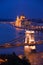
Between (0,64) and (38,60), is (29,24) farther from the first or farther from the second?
(0,64)

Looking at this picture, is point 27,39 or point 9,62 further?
point 27,39

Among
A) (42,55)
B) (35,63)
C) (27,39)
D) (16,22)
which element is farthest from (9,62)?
(16,22)

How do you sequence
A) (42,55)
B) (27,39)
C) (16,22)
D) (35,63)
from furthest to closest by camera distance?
1. (16,22)
2. (27,39)
3. (42,55)
4. (35,63)

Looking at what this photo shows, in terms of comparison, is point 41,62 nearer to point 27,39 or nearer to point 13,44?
point 13,44

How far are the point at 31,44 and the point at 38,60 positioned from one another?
4.91ft

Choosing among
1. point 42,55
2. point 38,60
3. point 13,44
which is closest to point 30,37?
point 13,44

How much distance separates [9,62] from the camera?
3.12 meters

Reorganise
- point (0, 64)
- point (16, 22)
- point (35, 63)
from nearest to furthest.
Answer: point (0, 64) < point (35, 63) < point (16, 22)

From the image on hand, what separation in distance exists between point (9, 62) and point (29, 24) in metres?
5.98

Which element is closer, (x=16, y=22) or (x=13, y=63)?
(x=13, y=63)

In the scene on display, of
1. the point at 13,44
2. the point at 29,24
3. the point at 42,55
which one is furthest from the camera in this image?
the point at 29,24

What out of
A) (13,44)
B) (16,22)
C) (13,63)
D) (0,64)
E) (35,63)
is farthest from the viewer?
(16,22)

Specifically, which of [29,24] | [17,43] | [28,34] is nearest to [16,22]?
[29,24]

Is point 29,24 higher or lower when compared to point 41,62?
higher
